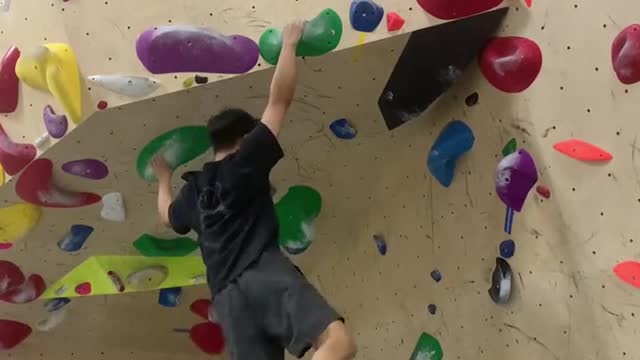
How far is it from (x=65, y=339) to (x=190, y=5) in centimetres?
151

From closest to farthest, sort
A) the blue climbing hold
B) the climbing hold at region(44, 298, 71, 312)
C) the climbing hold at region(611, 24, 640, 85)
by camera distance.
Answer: the climbing hold at region(611, 24, 640, 85), the blue climbing hold, the climbing hold at region(44, 298, 71, 312)

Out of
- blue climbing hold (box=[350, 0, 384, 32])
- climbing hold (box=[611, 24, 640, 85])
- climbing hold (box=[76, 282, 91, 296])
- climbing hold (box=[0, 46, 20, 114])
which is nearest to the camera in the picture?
climbing hold (box=[611, 24, 640, 85])

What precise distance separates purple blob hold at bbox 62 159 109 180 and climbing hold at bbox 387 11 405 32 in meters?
0.82

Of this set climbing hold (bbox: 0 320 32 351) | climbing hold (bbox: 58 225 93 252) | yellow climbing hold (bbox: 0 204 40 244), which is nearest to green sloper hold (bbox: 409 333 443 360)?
climbing hold (bbox: 58 225 93 252)

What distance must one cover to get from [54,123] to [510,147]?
0.99m

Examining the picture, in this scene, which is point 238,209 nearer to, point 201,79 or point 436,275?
point 201,79

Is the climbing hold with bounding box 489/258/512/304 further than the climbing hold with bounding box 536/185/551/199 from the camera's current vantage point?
Yes

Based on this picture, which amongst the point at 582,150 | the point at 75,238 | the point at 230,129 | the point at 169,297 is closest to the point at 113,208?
the point at 75,238

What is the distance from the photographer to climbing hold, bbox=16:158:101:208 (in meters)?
1.92

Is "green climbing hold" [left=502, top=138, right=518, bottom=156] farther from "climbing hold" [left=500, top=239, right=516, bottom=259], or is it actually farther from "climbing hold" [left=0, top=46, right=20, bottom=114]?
"climbing hold" [left=0, top=46, right=20, bottom=114]

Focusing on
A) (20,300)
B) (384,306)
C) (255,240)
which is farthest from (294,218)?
(20,300)

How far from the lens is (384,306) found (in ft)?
7.46

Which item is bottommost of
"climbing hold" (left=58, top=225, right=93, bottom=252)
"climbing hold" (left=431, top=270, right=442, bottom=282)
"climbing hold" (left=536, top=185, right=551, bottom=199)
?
"climbing hold" (left=58, top=225, right=93, bottom=252)

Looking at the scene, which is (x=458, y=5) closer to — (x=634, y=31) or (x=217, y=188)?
(x=634, y=31)
